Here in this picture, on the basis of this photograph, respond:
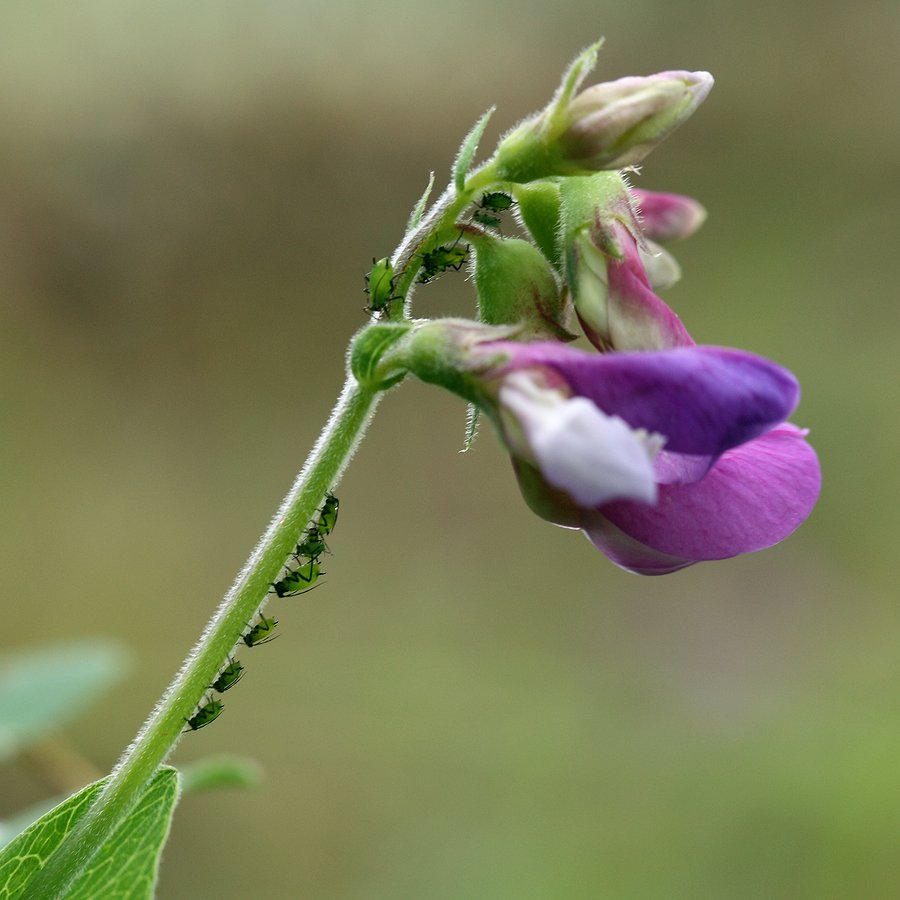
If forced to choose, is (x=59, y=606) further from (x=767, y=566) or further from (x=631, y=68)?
→ (x=631, y=68)

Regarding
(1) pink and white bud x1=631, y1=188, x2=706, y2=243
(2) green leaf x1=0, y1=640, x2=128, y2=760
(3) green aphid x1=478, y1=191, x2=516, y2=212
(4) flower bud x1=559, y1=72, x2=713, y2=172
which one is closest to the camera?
(4) flower bud x1=559, y1=72, x2=713, y2=172

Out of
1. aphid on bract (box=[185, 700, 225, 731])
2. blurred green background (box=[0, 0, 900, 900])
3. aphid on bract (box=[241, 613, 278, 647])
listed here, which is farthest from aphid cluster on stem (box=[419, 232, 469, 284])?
blurred green background (box=[0, 0, 900, 900])

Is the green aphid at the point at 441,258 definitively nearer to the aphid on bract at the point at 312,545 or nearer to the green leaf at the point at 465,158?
the green leaf at the point at 465,158

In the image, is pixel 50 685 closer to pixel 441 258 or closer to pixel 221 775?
pixel 221 775

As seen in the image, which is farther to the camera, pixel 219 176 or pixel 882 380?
pixel 219 176

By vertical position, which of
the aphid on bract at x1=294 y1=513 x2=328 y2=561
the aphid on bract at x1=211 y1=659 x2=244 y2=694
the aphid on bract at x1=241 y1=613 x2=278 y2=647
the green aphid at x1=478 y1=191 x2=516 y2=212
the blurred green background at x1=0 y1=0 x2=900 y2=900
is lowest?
the blurred green background at x1=0 y1=0 x2=900 y2=900

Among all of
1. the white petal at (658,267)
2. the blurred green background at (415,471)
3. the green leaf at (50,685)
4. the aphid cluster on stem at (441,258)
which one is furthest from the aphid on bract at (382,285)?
the blurred green background at (415,471)

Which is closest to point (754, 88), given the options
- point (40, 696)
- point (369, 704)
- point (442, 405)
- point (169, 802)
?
point (442, 405)

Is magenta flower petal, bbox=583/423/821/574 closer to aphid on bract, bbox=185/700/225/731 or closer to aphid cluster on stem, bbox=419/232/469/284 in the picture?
aphid cluster on stem, bbox=419/232/469/284

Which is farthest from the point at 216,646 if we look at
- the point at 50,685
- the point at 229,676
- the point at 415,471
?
the point at 415,471
